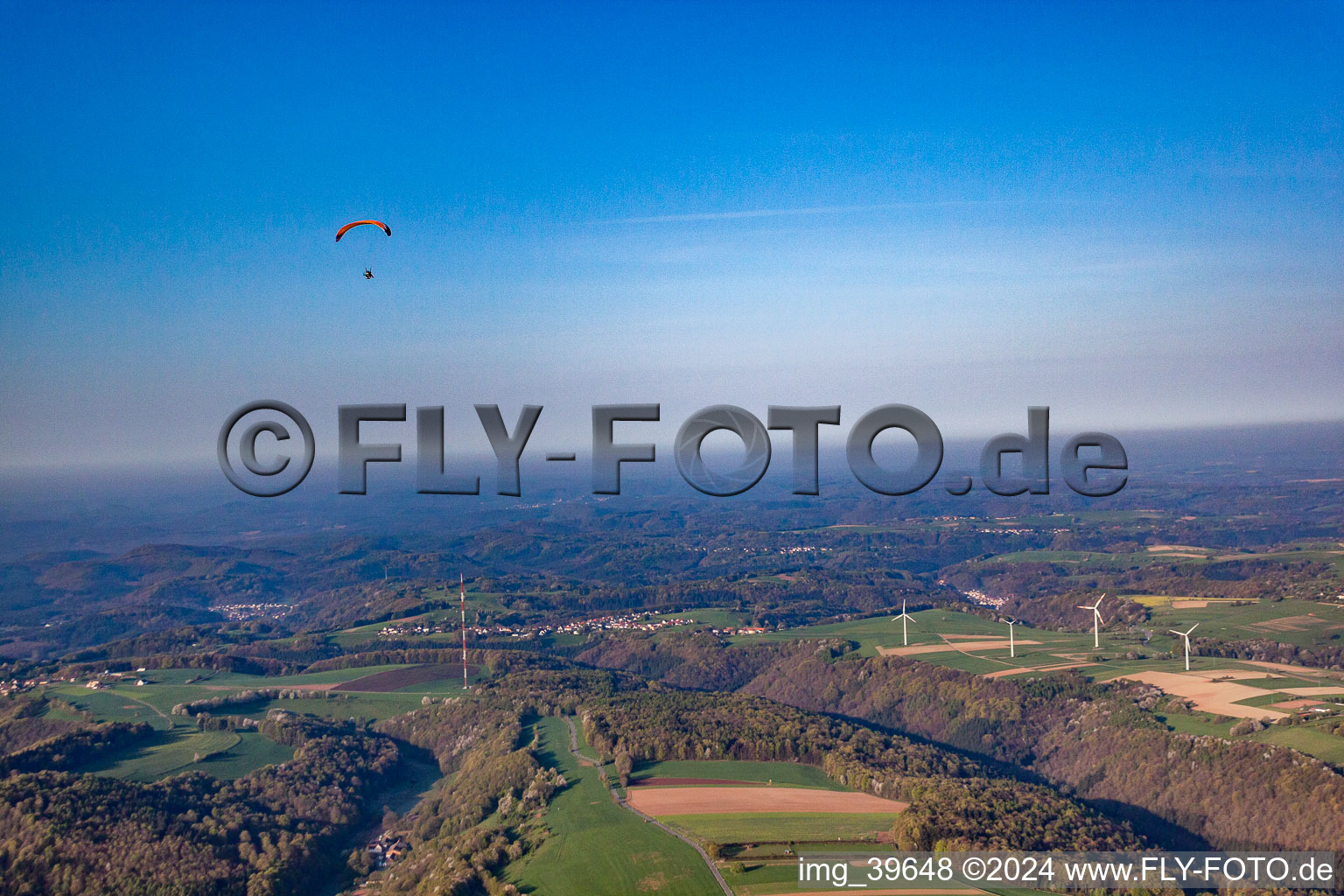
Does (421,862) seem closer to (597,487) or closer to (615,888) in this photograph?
(615,888)

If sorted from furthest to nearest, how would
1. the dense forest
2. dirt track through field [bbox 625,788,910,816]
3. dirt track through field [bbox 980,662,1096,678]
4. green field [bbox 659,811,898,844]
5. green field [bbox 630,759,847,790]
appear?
dirt track through field [bbox 980,662,1096,678] → green field [bbox 630,759,847,790] → dirt track through field [bbox 625,788,910,816] → green field [bbox 659,811,898,844] → the dense forest

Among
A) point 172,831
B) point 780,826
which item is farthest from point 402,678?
point 780,826

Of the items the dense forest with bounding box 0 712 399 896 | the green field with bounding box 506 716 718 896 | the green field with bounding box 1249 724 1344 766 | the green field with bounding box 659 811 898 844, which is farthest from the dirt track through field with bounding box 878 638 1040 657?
the dense forest with bounding box 0 712 399 896

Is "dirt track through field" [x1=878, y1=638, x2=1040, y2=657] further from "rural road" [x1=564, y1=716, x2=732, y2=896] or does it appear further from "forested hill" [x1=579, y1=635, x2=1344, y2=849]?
"rural road" [x1=564, y1=716, x2=732, y2=896]

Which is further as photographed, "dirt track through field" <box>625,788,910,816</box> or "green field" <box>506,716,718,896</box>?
"dirt track through field" <box>625,788,910,816</box>

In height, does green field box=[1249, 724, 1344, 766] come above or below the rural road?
above

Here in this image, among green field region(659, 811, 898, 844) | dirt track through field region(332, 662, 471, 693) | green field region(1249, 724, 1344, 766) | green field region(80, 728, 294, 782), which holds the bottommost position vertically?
dirt track through field region(332, 662, 471, 693)

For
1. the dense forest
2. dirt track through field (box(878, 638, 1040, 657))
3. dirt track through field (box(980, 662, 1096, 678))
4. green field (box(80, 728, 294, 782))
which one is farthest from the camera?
dirt track through field (box(878, 638, 1040, 657))
